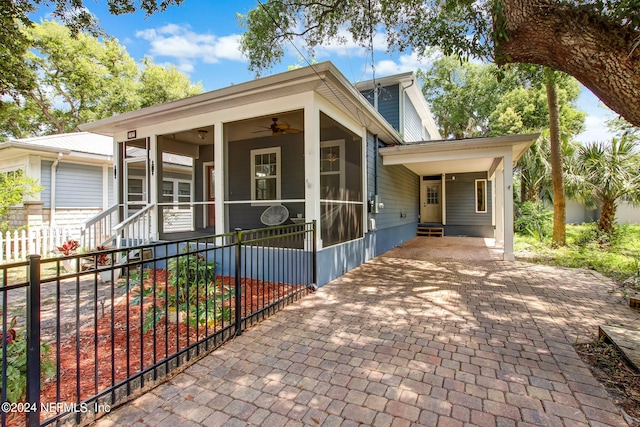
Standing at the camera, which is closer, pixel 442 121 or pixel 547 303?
pixel 547 303

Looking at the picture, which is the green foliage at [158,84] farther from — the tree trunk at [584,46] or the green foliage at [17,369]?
the tree trunk at [584,46]

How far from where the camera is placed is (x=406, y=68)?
9.75m

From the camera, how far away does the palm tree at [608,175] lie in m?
8.41

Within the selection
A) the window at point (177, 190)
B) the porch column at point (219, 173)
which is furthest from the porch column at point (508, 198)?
the window at point (177, 190)

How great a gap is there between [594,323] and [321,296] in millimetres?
3295

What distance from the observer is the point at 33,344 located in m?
1.65

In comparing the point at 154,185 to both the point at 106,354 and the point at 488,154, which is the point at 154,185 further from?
the point at 488,154

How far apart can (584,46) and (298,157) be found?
598 centimetres

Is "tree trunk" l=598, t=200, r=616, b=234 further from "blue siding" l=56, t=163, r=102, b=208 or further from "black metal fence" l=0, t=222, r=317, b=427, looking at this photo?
"blue siding" l=56, t=163, r=102, b=208

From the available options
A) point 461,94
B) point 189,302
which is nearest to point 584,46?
point 189,302

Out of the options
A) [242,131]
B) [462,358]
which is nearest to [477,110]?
[242,131]

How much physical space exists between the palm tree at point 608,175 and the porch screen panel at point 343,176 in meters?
7.72

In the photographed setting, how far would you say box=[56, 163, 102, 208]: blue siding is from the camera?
32.5 ft

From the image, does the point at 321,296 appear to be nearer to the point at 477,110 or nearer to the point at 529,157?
the point at 529,157
